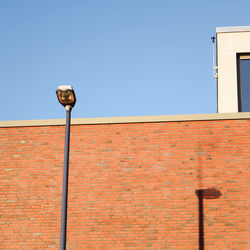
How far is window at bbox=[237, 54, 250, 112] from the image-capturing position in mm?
13969

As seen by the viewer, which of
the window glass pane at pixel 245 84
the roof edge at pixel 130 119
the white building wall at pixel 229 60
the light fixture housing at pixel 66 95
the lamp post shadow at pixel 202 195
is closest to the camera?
the light fixture housing at pixel 66 95

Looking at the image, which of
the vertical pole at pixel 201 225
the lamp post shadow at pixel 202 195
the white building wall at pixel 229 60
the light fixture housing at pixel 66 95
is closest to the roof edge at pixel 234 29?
the white building wall at pixel 229 60

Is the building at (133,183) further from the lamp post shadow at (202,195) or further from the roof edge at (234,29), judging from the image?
the roof edge at (234,29)

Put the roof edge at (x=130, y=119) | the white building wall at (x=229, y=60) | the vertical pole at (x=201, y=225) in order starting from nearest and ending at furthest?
1. the vertical pole at (x=201, y=225)
2. the roof edge at (x=130, y=119)
3. the white building wall at (x=229, y=60)

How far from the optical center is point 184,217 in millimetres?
10219

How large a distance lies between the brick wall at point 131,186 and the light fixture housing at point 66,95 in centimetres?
364

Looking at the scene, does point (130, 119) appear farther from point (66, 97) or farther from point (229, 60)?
point (229, 60)

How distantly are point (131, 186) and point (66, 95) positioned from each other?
4108mm

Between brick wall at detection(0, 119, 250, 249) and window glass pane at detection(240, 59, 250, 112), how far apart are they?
335cm

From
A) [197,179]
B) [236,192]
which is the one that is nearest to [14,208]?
[197,179]

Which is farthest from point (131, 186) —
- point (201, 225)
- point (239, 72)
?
point (239, 72)

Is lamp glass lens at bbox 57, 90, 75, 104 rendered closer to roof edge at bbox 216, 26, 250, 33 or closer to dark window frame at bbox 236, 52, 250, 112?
dark window frame at bbox 236, 52, 250, 112

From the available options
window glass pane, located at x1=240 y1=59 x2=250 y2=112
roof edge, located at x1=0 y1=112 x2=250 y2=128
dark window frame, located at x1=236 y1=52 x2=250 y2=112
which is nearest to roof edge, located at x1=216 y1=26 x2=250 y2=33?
dark window frame, located at x1=236 y1=52 x2=250 y2=112

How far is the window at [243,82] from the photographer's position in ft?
45.8
